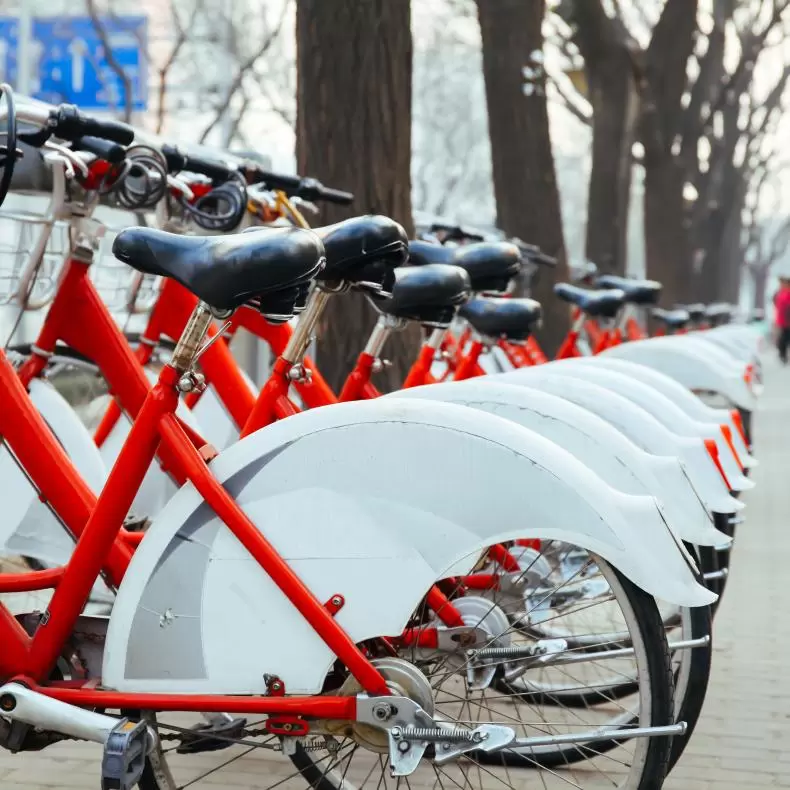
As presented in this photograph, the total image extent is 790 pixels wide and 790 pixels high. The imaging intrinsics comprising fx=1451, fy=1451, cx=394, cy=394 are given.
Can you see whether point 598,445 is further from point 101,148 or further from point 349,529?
point 101,148

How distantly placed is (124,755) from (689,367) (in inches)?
171

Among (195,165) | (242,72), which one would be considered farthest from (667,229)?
(195,165)

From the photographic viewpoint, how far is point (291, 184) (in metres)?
4.57

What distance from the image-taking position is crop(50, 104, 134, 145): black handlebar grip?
130 inches

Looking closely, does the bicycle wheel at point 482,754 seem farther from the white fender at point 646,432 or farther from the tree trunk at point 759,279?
the tree trunk at point 759,279

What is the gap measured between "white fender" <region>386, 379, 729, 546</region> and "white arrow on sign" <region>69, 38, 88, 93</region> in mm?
17711

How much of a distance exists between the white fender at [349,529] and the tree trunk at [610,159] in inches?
489

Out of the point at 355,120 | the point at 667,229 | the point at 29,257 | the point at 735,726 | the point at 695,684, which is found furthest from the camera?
the point at 667,229

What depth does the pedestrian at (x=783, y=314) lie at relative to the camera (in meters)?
30.4

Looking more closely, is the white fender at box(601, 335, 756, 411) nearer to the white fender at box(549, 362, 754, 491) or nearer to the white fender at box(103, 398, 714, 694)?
the white fender at box(549, 362, 754, 491)

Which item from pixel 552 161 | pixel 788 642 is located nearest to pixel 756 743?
pixel 788 642

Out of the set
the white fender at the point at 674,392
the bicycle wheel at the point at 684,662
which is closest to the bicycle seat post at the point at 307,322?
the bicycle wheel at the point at 684,662

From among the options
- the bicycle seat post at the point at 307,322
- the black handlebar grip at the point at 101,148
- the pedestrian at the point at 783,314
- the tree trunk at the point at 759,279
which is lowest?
the tree trunk at the point at 759,279

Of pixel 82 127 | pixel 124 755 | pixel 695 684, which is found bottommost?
pixel 695 684
